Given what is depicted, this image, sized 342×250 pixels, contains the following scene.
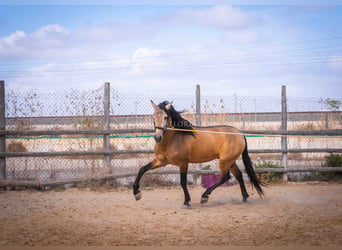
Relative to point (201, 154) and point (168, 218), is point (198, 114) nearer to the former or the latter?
point (201, 154)

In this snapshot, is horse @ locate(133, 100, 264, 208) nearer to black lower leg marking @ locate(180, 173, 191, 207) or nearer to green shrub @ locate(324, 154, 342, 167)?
black lower leg marking @ locate(180, 173, 191, 207)

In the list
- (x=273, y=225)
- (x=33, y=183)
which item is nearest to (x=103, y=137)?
(x=33, y=183)

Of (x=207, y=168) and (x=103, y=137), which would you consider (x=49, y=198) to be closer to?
(x=103, y=137)

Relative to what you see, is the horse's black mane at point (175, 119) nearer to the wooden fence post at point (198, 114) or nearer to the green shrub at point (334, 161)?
the wooden fence post at point (198, 114)

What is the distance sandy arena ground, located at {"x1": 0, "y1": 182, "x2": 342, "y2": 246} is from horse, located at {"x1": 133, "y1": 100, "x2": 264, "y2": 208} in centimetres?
58

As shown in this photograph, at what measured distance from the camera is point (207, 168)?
10547 mm

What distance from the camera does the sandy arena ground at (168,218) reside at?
513cm

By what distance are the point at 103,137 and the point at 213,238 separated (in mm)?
5561

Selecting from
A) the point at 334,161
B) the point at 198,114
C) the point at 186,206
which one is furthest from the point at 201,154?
the point at 334,161

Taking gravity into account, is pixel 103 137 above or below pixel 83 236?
above

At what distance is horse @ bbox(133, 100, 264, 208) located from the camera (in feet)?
24.9

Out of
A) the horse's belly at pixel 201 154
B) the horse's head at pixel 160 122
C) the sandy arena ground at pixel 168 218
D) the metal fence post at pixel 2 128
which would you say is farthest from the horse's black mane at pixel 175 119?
the metal fence post at pixel 2 128

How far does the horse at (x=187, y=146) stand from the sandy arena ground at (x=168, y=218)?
22.9 inches

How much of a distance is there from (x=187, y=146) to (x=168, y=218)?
5.89ft
